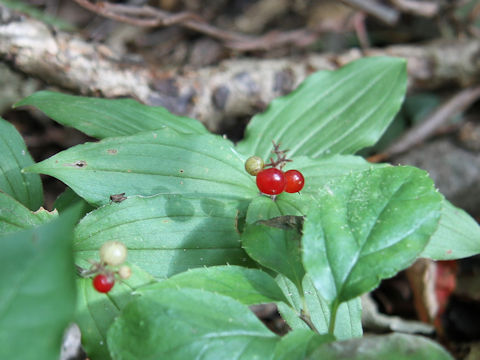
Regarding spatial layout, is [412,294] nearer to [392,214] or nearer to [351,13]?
[392,214]

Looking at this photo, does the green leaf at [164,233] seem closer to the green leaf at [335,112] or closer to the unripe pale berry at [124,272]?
the unripe pale berry at [124,272]

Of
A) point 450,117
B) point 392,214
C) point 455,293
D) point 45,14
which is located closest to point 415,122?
point 450,117

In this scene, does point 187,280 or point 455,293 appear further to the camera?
point 455,293

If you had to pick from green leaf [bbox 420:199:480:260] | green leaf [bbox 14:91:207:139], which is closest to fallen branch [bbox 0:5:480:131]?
green leaf [bbox 14:91:207:139]

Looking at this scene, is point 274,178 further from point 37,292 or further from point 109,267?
point 37,292

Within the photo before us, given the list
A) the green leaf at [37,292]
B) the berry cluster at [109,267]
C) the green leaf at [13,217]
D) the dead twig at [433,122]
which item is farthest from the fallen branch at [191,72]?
the green leaf at [37,292]

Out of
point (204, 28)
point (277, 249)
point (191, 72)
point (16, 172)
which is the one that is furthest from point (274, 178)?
point (204, 28)
